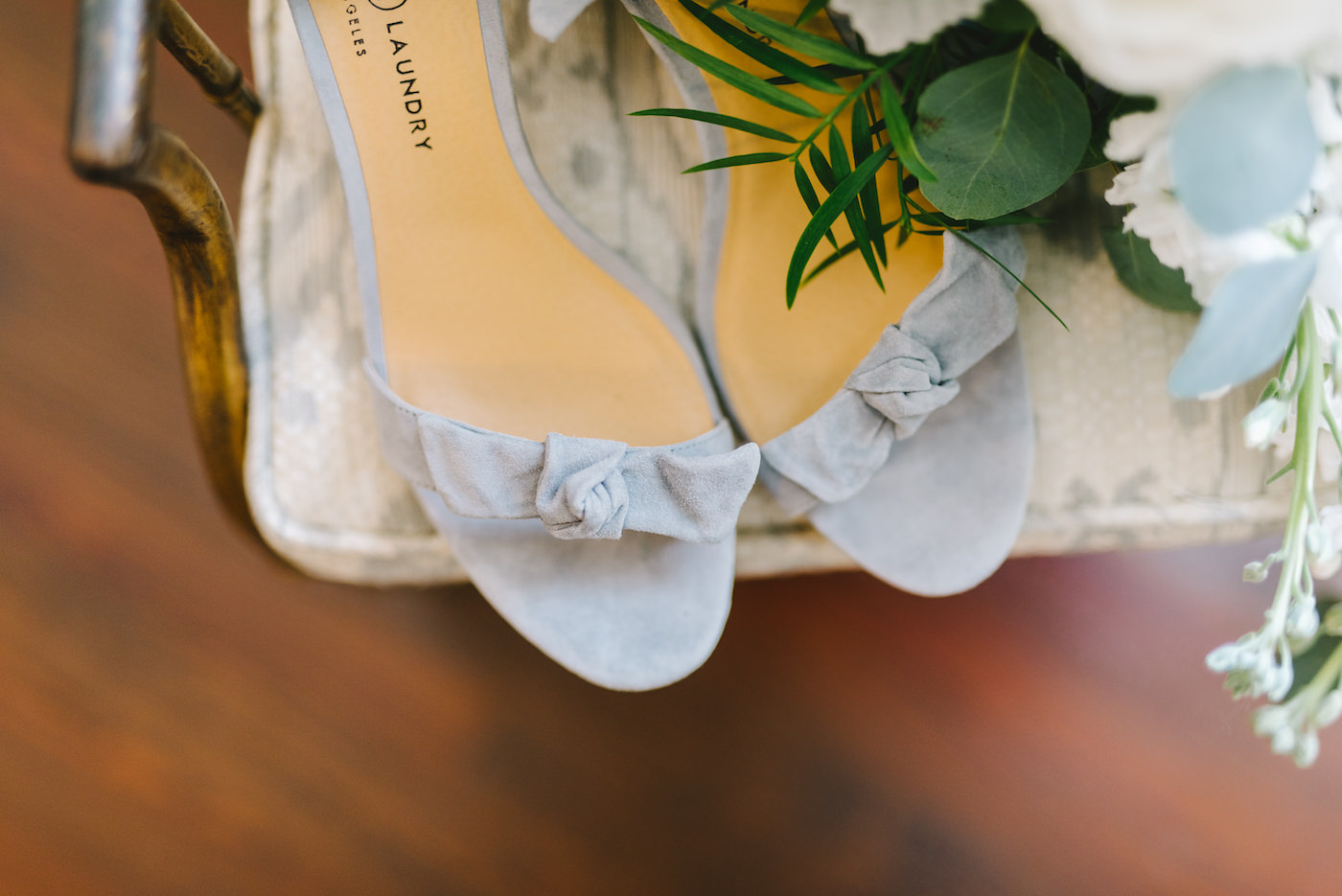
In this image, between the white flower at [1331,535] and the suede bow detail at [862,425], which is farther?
the suede bow detail at [862,425]

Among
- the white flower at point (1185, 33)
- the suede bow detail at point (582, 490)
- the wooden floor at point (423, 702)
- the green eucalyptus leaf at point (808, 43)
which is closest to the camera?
the white flower at point (1185, 33)

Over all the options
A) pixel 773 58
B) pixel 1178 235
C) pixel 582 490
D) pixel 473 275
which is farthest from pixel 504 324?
pixel 1178 235

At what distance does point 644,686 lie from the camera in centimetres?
52

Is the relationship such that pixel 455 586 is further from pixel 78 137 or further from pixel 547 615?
pixel 78 137

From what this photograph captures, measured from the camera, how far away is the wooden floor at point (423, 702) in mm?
806

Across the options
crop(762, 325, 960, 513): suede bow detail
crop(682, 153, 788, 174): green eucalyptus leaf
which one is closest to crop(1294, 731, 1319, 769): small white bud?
crop(762, 325, 960, 513): suede bow detail

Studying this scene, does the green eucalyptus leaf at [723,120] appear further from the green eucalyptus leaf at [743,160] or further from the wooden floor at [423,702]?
the wooden floor at [423,702]

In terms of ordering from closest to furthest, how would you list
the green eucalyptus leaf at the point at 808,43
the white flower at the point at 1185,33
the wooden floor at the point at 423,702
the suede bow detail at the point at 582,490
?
the white flower at the point at 1185,33 → the green eucalyptus leaf at the point at 808,43 → the suede bow detail at the point at 582,490 → the wooden floor at the point at 423,702

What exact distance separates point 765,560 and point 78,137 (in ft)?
1.38

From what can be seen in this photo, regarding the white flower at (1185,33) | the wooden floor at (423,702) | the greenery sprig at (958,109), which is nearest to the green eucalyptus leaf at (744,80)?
the greenery sprig at (958,109)

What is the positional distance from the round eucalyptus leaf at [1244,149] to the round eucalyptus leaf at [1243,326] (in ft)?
0.07

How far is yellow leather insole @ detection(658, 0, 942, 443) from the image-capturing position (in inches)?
20.9

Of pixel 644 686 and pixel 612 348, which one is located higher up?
pixel 612 348

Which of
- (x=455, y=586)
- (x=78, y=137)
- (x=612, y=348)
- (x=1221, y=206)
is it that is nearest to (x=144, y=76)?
(x=78, y=137)
